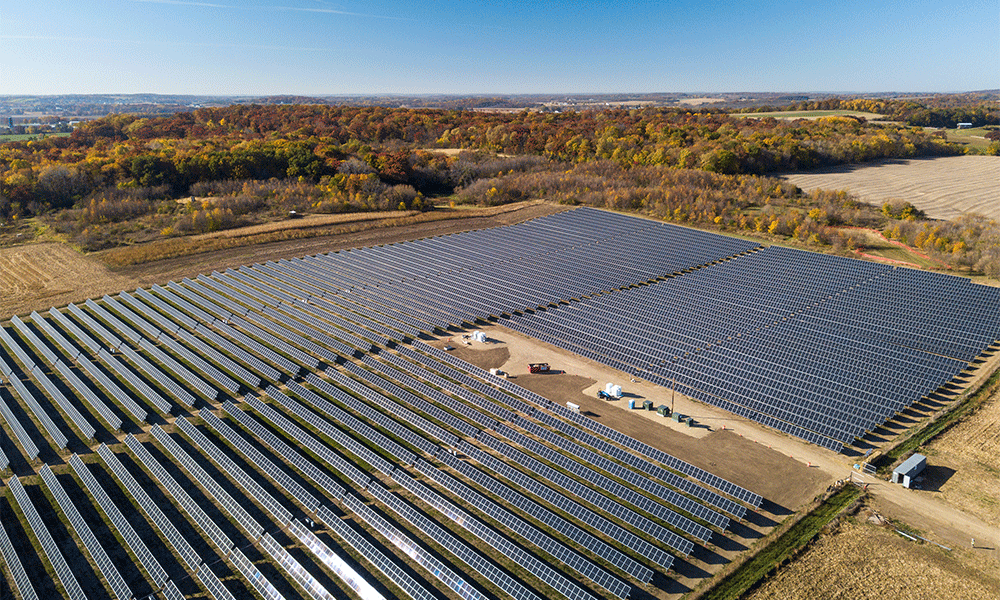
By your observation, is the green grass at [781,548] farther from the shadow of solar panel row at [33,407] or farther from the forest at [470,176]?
the forest at [470,176]

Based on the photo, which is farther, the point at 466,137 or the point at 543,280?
the point at 466,137

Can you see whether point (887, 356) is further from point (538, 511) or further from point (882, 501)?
point (538, 511)

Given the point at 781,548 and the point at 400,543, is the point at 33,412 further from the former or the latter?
the point at 781,548

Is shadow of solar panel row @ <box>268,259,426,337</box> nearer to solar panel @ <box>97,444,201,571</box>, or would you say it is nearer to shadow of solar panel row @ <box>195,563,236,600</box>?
solar panel @ <box>97,444,201,571</box>

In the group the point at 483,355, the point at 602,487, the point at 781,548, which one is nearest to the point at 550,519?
the point at 602,487

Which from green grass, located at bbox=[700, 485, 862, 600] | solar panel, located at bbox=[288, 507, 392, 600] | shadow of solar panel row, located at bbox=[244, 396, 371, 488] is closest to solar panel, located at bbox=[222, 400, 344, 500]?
shadow of solar panel row, located at bbox=[244, 396, 371, 488]

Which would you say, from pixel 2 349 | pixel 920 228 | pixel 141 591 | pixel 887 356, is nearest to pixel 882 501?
pixel 887 356

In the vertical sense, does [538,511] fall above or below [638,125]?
below
